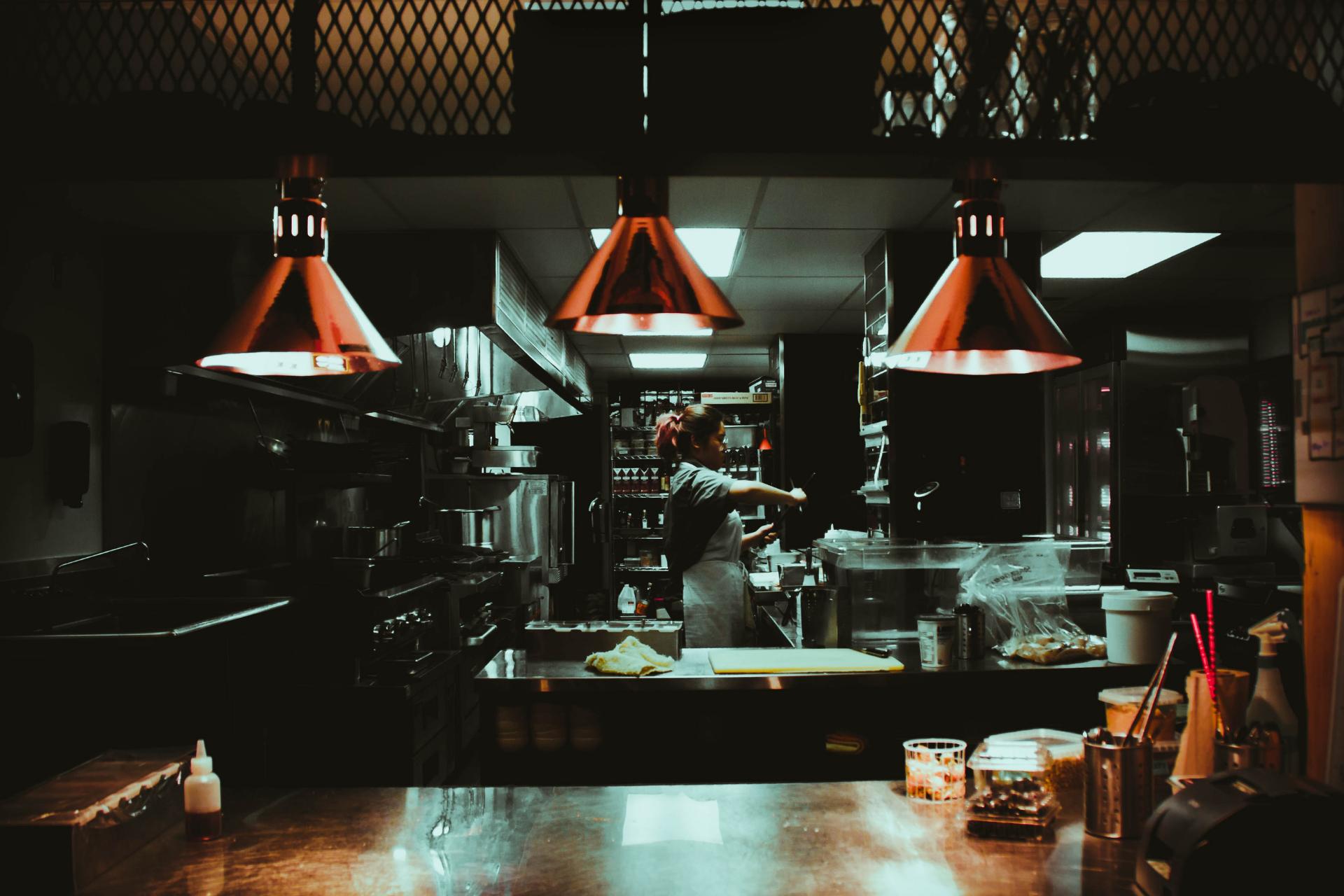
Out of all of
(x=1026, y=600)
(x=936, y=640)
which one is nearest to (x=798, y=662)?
(x=936, y=640)

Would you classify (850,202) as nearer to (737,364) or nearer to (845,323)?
→ (845,323)

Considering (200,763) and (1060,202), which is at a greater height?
(1060,202)

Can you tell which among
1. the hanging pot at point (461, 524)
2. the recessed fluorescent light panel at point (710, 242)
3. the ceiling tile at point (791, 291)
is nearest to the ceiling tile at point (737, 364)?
the ceiling tile at point (791, 291)

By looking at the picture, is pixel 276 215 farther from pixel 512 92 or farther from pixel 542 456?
pixel 542 456

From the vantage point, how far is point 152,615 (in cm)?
368

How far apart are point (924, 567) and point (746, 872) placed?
98.7 inches

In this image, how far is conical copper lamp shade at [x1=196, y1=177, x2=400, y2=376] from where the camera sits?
1623mm

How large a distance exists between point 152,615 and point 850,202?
3.57 meters

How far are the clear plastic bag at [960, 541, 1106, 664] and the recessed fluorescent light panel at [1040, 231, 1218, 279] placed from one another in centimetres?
215

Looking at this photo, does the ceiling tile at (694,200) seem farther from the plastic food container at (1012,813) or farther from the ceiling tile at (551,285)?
the plastic food container at (1012,813)

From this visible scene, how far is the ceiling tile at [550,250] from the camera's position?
193 inches

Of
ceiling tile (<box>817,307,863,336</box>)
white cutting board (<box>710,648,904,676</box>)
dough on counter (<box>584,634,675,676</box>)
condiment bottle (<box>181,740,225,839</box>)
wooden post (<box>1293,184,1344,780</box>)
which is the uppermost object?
ceiling tile (<box>817,307,863,336</box>)

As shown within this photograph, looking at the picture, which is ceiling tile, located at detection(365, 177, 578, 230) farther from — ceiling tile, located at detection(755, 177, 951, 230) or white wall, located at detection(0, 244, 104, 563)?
white wall, located at detection(0, 244, 104, 563)

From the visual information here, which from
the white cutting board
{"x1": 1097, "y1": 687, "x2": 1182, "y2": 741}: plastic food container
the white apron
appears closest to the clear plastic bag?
the white cutting board
